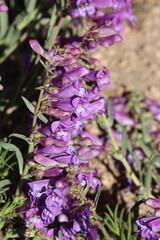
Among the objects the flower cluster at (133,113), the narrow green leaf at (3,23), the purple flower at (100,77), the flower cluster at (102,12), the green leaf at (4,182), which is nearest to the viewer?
the green leaf at (4,182)

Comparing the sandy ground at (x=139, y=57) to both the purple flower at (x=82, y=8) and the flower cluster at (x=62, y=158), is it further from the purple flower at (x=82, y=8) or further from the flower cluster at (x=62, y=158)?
the flower cluster at (x=62, y=158)

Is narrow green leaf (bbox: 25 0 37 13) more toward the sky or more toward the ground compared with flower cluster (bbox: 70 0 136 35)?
more toward the sky

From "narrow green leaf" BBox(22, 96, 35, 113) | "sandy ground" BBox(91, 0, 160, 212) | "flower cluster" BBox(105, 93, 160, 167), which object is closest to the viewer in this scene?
"narrow green leaf" BBox(22, 96, 35, 113)

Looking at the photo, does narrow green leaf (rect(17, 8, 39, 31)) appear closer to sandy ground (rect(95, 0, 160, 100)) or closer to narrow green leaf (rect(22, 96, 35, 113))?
sandy ground (rect(95, 0, 160, 100))

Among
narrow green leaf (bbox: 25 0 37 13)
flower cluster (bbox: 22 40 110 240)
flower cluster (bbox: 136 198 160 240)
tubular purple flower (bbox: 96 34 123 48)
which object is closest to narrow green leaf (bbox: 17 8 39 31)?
narrow green leaf (bbox: 25 0 37 13)

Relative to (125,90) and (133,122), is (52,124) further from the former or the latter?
(125,90)

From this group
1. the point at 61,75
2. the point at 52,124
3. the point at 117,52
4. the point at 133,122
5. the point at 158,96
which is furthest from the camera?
the point at 117,52

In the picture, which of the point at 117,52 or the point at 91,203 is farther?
the point at 117,52

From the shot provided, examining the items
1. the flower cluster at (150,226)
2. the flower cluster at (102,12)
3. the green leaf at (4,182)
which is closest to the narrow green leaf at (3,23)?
the flower cluster at (102,12)

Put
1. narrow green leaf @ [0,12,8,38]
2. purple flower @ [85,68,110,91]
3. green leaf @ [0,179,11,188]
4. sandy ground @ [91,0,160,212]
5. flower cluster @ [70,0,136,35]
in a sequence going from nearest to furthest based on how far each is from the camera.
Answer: green leaf @ [0,179,11,188]
purple flower @ [85,68,110,91]
flower cluster @ [70,0,136,35]
narrow green leaf @ [0,12,8,38]
sandy ground @ [91,0,160,212]

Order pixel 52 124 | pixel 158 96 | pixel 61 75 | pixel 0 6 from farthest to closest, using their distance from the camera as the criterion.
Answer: pixel 158 96 → pixel 0 6 → pixel 61 75 → pixel 52 124

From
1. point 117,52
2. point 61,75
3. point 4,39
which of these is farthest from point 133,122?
point 61,75
